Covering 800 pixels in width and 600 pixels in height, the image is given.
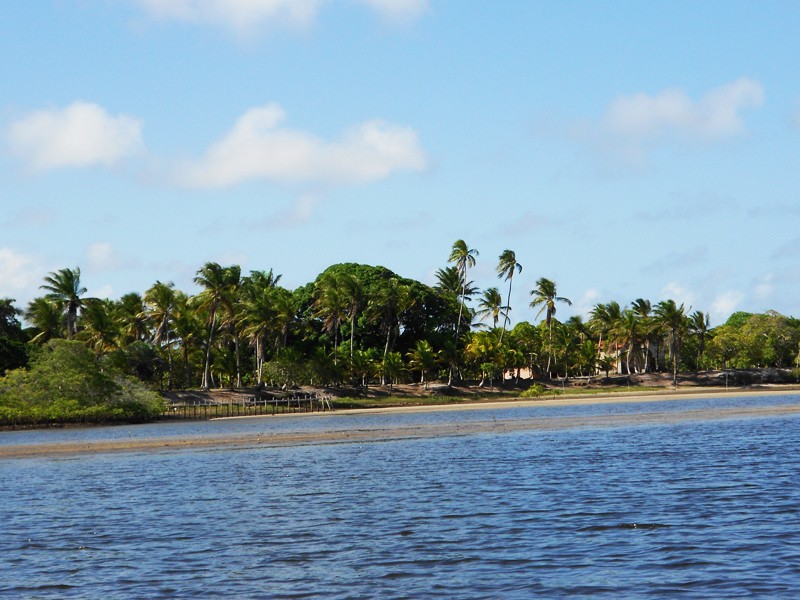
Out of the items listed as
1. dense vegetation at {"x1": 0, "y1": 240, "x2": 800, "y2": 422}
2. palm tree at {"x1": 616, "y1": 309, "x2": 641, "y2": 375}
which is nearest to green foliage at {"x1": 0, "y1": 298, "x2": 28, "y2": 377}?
dense vegetation at {"x1": 0, "y1": 240, "x2": 800, "y2": 422}

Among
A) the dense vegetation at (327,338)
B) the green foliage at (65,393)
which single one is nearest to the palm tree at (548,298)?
the dense vegetation at (327,338)

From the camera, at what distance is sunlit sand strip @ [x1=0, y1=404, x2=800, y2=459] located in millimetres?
48219

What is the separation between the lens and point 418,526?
69.6 feet

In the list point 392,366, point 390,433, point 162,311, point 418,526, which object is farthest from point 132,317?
point 418,526

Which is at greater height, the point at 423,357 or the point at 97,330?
the point at 97,330

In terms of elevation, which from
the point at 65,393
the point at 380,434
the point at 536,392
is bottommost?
the point at 380,434

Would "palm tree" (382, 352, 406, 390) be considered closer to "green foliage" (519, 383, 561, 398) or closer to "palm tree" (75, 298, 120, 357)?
"green foliage" (519, 383, 561, 398)

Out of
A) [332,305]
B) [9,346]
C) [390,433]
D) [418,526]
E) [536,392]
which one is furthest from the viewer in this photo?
[332,305]

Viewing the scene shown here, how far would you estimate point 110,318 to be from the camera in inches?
4053

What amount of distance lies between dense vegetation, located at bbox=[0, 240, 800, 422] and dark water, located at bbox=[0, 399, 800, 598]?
41532 mm

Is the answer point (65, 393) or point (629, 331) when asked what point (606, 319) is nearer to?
point (629, 331)

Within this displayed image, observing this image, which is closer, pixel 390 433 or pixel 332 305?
pixel 390 433

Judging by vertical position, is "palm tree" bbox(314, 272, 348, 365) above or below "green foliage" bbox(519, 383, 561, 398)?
above

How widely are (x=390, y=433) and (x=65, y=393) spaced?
29451mm
